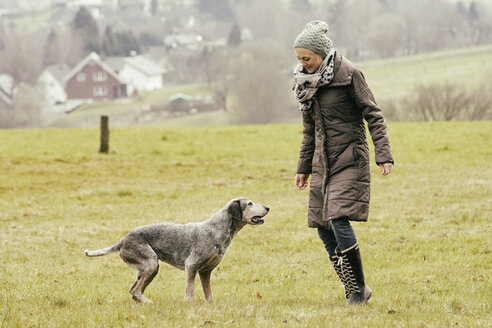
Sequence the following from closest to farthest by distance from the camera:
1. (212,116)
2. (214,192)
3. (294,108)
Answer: (214,192) < (294,108) < (212,116)

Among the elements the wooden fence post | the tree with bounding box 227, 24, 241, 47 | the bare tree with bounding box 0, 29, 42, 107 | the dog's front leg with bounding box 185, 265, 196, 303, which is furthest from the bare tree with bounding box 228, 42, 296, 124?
the dog's front leg with bounding box 185, 265, 196, 303

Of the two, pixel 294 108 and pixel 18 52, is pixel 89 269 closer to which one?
pixel 294 108

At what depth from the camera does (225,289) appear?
381 inches

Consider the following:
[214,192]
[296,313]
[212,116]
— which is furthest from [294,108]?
[296,313]

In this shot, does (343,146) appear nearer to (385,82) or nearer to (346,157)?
(346,157)

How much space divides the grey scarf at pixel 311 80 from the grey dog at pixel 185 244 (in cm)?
145

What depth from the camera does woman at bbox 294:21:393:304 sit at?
718cm

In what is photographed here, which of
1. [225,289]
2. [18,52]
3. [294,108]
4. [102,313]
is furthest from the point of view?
[18,52]

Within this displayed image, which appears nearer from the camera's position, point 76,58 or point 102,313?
point 102,313

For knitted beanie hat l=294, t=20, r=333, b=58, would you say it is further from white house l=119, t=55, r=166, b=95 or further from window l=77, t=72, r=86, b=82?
white house l=119, t=55, r=166, b=95

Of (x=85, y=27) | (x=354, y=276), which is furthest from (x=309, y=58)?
(x=85, y=27)

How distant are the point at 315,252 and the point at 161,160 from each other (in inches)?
702

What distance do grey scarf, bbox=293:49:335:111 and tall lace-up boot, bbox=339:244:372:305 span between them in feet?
5.68

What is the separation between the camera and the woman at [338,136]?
283 inches
